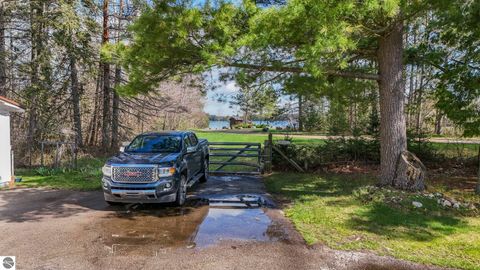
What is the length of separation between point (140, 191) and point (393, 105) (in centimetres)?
661

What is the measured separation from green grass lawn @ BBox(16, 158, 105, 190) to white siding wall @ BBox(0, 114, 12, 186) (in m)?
0.48

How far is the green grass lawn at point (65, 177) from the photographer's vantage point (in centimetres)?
1078

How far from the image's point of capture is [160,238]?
604 centimetres

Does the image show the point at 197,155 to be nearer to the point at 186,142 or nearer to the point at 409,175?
the point at 186,142

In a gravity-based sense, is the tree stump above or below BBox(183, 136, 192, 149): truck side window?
below

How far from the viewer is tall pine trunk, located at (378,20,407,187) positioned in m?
8.76

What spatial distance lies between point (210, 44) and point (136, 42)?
2140 mm

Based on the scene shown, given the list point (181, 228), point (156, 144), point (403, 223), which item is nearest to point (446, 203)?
point (403, 223)

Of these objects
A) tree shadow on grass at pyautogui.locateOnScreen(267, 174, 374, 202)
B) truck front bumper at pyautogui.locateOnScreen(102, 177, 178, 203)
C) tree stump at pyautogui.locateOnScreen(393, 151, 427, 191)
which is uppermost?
tree stump at pyautogui.locateOnScreen(393, 151, 427, 191)

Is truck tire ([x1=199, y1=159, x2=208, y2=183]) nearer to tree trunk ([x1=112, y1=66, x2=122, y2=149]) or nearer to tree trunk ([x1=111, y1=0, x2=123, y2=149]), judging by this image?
tree trunk ([x1=111, y1=0, x2=123, y2=149])

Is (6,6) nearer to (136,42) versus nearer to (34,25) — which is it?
(34,25)

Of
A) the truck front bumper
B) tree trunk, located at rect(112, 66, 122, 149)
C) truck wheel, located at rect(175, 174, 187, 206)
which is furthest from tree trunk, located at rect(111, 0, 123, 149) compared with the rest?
the truck front bumper

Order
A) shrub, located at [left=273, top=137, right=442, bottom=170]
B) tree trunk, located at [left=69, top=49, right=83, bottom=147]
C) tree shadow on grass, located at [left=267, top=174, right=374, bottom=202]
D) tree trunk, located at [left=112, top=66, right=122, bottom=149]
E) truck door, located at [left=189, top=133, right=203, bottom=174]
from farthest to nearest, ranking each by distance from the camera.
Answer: tree trunk, located at [left=112, top=66, right=122, bottom=149]
tree trunk, located at [left=69, top=49, right=83, bottom=147]
shrub, located at [left=273, top=137, right=442, bottom=170]
truck door, located at [left=189, top=133, right=203, bottom=174]
tree shadow on grass, located at [left=267, top=174, right=374, bottom=202]

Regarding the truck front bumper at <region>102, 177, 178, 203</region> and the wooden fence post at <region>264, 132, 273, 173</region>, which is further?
the wooden fence post at <region>264, 132, 273, 173</region>
